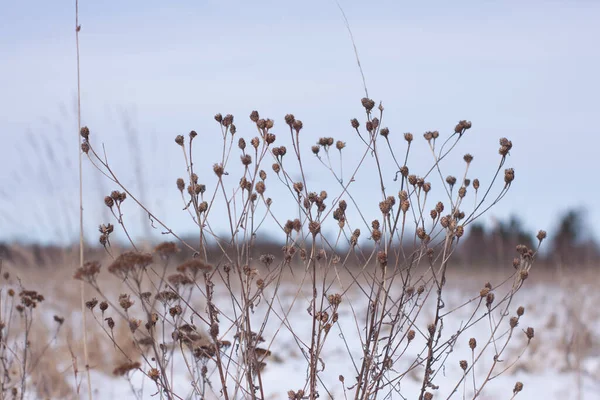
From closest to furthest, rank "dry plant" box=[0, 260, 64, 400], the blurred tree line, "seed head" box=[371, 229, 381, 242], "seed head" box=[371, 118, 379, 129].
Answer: "seed head" box=[371, 229, 381, 242] < "seed head" box=[371, 118, 379, 129] < "dry plant" box=[0, 260, 64, 400] < the blurred tree line

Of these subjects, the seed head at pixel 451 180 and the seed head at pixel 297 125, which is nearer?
the seed head at pixel 297 125

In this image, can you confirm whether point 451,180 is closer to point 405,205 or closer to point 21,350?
point 405,205

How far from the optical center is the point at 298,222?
208 cm

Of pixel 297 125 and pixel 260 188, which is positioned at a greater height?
pixel 297 125

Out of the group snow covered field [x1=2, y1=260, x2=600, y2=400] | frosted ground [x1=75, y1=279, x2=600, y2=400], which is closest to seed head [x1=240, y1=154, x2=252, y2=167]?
snow covered field [x1=2, y1=260, x2=600, y2=400]

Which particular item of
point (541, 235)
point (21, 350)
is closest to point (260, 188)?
point (541, 235)

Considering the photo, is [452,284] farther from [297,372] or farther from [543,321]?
[297,372]

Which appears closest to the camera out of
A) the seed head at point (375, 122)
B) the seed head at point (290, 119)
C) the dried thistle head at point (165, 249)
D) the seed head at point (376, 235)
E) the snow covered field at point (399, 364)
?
Result: the dried thistle head at point (165, 249)

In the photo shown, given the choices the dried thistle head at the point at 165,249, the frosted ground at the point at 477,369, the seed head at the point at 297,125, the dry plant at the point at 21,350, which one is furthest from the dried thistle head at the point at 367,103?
the frosted ground at the point at 477,369

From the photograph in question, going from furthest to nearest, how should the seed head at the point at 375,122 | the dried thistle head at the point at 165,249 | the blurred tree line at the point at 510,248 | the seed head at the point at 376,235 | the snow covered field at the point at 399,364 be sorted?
the blurred tree line at the point at 510,248 → the snow covered field at the point at 399,364 → the seed head at the point at 375,122 → the seed head at the point at 376,235 → the dried thistle head at the point at 165,249

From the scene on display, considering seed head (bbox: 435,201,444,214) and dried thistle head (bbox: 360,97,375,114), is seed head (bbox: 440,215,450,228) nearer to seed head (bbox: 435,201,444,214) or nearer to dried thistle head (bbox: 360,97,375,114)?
seed head (bbox: 435,201,444,214)

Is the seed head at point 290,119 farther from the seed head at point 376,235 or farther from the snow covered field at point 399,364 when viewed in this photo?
the snow covered field at point 399,364

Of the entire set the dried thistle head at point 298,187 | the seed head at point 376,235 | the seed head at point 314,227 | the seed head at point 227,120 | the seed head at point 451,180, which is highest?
the seed head at point 227,120

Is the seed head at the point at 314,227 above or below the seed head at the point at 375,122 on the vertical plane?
below
